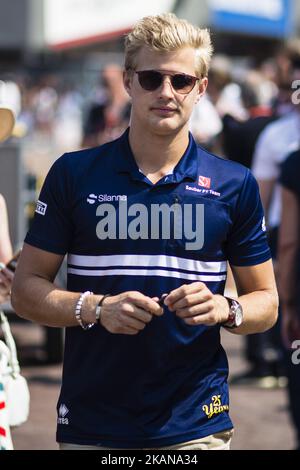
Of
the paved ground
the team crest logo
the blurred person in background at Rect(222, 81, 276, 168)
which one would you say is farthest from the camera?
the blurred person in background at Rect(222, 81, 276, 168)

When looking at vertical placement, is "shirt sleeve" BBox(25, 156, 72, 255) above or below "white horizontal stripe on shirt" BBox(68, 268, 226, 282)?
above

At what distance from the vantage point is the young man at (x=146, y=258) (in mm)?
3623

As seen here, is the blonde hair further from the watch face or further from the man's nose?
the watch face

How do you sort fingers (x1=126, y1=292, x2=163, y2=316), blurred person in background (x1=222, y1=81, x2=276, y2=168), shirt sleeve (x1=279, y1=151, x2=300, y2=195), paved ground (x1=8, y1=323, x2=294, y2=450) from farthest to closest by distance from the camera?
1. blurred person in background (x1=222, y1=81, x2=276, y2=168)
2. paved ground (x1=8, y1=323, x2=294, y2=450)
3. shirt sleeve (x1=279, y1=151, x2=300, y2=195)
4. fingers (x1=126, y1=292, x2=163, y2=316)

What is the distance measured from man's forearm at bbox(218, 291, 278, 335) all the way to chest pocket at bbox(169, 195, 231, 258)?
Result: 0.18 metres

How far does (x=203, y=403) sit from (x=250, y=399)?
468 cm

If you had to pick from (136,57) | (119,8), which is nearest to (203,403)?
(136,57)

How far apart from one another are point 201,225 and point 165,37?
0.59 m

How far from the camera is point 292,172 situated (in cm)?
579

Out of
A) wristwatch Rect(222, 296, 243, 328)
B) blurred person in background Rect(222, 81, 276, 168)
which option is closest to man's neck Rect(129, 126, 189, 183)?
wristwatch Rect(222, 296, 243, 328)

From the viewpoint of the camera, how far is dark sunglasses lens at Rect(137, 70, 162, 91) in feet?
12.0

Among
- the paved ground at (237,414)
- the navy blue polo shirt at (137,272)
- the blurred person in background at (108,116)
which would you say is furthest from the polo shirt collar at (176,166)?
the blurred person in background at (108,116)

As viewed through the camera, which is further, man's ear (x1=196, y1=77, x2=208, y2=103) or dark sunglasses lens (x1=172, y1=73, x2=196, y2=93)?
man's ear (x1=196, y1=77, x2=208, y2=103)
